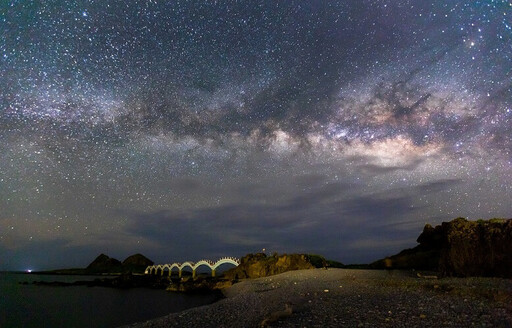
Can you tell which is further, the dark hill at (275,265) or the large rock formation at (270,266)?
the dark hill at (275,265)

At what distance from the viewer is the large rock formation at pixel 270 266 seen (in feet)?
183

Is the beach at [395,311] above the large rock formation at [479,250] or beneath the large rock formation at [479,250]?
beneath

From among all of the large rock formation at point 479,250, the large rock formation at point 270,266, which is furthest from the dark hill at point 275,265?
the large rock formation at point 479,250

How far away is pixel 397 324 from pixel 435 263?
1369 inches

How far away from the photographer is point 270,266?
5941 centimetres

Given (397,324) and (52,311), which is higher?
(397,324)

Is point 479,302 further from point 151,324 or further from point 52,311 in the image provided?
point 52,311

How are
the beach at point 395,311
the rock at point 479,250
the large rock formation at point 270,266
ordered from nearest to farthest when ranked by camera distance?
the beach at point 395,311 → the rock at point 479,250 → the large rock formation at point 270,266

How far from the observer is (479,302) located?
13430mm

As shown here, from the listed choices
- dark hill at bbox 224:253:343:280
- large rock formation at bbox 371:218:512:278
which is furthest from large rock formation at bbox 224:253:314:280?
large rock formation at bbox 371:218:512:278

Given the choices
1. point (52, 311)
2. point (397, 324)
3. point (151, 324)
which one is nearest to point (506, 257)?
point (397, 324)

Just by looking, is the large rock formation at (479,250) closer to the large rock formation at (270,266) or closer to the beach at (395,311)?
the beach at (395,311)

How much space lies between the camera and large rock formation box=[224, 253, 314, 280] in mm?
55906

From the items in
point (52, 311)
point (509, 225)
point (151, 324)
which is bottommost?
point (52, 311)
